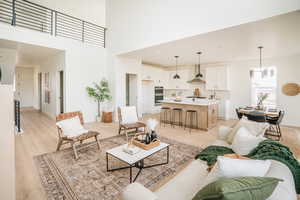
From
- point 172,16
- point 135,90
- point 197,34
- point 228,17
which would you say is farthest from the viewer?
point 135,90

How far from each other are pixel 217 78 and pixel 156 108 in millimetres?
3510

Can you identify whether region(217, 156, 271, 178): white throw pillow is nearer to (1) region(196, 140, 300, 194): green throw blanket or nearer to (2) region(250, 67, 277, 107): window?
(1) region(196, 140, 300, 194): green throw blanket

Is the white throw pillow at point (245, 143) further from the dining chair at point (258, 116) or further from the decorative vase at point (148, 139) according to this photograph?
the dining chair at point (258, 116)

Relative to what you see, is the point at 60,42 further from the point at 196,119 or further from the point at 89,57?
the point at 196,119

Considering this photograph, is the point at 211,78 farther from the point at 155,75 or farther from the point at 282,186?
the point at 282,186

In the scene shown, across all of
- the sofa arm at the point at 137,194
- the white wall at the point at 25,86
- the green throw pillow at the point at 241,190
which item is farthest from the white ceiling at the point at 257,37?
the white wall at the point at 25,86

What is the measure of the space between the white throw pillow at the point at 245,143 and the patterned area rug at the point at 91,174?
1.00m

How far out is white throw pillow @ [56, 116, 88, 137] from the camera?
3.02 meters

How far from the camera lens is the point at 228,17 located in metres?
3.13

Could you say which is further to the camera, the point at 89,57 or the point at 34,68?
the point at 34,68

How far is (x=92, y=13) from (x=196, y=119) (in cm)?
718

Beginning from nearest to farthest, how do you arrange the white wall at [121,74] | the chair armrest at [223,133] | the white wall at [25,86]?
the chair armrest at [223,133] < the white wall at [121,74] < the white wall at [25,86]

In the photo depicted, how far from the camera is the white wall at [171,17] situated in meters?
2.83

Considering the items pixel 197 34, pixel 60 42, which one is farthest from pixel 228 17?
pixel 60 42
